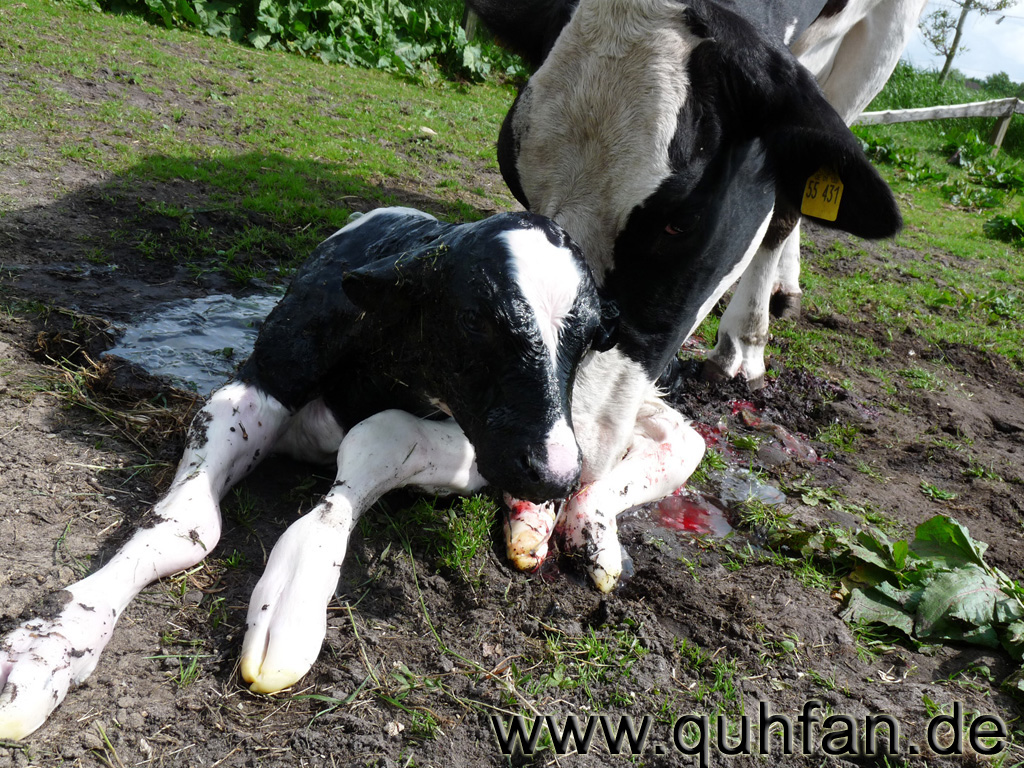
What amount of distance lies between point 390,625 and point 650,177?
5.43 ft

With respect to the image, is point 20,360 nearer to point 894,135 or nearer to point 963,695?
point 963,695

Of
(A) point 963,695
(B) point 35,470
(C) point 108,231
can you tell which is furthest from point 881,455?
(C) point 108,231

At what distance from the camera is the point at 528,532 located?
9.17ft

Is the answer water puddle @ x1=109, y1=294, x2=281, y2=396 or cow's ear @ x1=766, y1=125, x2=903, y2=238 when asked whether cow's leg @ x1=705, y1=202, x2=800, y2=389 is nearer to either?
cow's ear @ x1=766, y1=125, x2=903, y2=238

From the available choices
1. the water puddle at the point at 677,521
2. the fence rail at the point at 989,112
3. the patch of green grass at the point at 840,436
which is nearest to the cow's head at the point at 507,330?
the water puddle at the point at 677,521

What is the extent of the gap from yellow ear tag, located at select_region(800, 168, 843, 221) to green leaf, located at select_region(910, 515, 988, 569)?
1.24m

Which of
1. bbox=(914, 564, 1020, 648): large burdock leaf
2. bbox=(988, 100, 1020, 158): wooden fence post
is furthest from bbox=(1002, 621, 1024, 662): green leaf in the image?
bbox=(988, 100, 1020, 158): wooden fence post

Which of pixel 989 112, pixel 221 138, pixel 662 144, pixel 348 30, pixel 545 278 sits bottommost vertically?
pixel 221 138

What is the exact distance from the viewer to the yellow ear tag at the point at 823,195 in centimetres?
322

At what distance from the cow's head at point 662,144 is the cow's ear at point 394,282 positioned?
1.91 feet

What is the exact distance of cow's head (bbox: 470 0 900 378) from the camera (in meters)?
2.86

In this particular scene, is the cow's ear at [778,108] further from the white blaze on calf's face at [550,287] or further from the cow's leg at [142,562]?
the cow's leg at [142,562]

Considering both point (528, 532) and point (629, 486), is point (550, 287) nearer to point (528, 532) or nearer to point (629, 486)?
point (528, 532)

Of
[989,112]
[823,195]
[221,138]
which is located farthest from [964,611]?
[989,112]
